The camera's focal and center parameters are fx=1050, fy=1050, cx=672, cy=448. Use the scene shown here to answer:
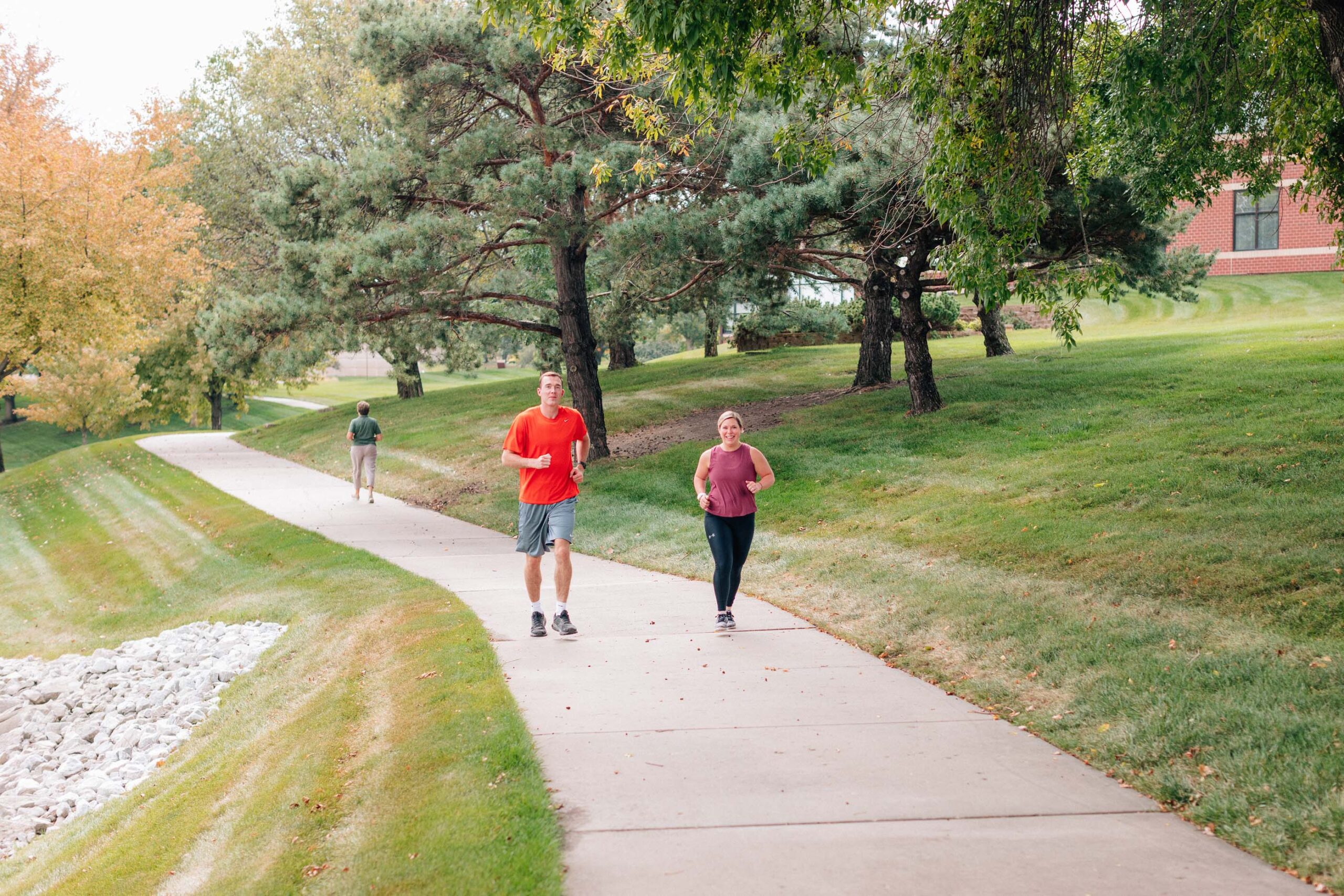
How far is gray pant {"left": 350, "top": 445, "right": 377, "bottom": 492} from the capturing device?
752 inches

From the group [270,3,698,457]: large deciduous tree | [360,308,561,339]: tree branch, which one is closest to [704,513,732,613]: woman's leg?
[270,3,698,457]: large deciduous tree

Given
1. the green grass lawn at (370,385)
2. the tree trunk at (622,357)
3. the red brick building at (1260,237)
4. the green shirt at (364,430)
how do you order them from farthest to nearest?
the green grass lawn at (370,385)
the red brick building at (1260,237)
the tree trunk at (622,357)
the green shirt at (364,430)

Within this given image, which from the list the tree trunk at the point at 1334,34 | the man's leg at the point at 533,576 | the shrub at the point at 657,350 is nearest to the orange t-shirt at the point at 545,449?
the man's leg at the point at 533,576

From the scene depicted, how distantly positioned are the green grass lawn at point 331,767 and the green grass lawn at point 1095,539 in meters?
2.75

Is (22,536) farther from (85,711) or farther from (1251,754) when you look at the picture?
(1251,754)

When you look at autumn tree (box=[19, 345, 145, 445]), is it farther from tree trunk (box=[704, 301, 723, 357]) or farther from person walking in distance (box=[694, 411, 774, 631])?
person walking in distance (box=[694, 411, 774, 631])

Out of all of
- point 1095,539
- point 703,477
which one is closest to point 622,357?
point 1095,539

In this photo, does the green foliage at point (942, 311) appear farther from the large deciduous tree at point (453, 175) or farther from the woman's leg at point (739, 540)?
the woman's leg at point (739, 540)

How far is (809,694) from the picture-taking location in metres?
6.84

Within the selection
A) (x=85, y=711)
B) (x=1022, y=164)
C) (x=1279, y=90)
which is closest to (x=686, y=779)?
(x=1022, y=164)

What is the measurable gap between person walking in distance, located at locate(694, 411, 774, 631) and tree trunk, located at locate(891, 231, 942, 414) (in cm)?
1027

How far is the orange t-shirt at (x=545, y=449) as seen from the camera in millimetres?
8234

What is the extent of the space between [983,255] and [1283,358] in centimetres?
1216

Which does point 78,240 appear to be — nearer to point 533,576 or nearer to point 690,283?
point 690,283
